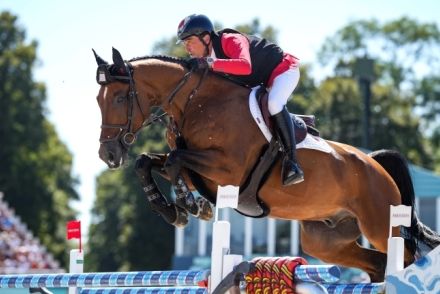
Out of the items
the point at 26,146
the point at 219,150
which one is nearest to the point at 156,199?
the point at 219,150

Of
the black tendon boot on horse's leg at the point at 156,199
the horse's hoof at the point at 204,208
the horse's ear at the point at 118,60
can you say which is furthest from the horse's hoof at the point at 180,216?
the horse's ear at the point at 118,60

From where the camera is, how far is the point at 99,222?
1650 inches

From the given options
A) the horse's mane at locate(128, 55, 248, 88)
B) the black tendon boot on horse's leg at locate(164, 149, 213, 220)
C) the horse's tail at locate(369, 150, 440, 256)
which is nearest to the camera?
the black tendon boot on horse's leg at locate(164, 149, 213, 220)

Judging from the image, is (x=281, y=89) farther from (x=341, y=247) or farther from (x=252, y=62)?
(x=341, y=247)

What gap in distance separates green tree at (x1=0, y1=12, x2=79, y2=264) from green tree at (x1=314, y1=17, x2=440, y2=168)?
12.3m

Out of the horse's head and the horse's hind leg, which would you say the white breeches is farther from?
the horse's hind leg

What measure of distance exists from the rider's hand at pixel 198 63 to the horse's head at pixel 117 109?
46cm

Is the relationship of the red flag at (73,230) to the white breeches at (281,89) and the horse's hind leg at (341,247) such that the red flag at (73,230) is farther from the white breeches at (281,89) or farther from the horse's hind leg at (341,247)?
the horse's hind leg at (341,247)

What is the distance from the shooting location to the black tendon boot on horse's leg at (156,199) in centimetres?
623

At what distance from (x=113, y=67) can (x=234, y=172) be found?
1.17m

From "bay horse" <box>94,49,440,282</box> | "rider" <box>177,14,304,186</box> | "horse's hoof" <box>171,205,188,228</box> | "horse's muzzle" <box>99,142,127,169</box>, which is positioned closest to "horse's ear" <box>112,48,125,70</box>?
"bay horse" <box>94,49,440,282</box>

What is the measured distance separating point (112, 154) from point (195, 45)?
1.02m

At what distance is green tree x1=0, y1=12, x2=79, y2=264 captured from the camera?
3653 cm

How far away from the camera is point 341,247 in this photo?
715 centimetres
